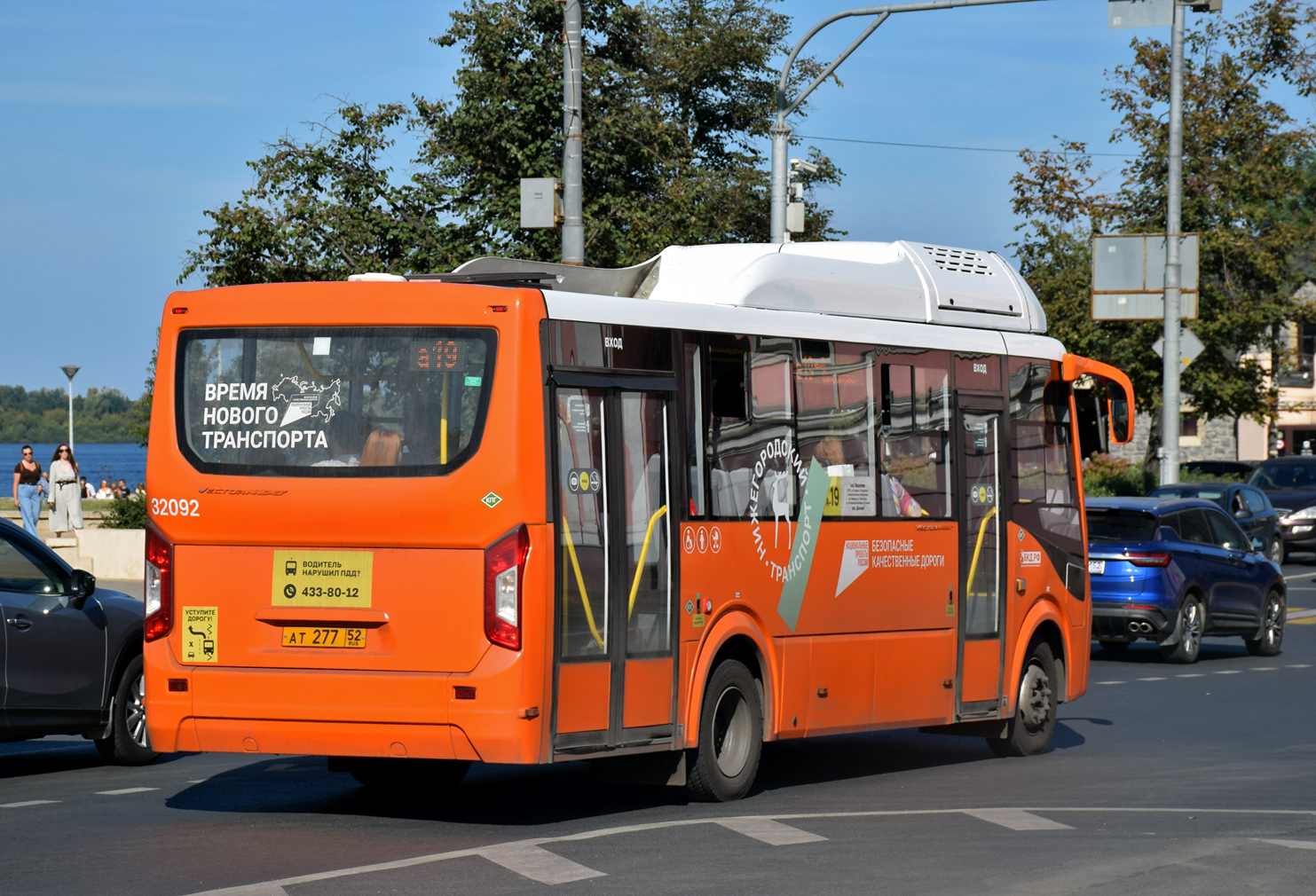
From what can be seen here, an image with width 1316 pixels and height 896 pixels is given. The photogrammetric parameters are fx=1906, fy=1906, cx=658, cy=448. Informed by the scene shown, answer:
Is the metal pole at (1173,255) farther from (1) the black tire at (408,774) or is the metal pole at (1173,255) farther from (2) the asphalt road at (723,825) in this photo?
(1) the black tire at (408,774)

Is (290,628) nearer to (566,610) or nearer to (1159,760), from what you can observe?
(566,610)

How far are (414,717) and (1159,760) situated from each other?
575cm

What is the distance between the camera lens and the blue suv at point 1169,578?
61.9 feet

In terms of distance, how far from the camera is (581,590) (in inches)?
352

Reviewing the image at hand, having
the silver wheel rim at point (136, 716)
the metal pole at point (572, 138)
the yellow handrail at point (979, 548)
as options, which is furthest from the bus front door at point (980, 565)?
the metal pole at point (572, 138)

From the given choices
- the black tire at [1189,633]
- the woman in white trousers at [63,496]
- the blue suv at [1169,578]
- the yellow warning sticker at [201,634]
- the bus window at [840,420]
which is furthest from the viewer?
the woman in white trousers at [63,496]

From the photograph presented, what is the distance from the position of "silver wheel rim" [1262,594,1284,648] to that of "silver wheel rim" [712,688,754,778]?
12043mm

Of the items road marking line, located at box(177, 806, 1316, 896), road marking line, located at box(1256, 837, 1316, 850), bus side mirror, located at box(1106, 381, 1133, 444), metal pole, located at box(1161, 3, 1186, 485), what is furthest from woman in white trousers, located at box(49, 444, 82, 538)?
road marking line, located at box(1256, 837, 1316, 850)

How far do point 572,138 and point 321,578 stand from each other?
346 inches

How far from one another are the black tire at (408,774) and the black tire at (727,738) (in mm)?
1576

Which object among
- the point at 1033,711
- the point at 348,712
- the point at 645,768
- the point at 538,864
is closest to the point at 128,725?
the point at 348,712

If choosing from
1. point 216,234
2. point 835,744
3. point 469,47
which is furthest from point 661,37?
point 835,744

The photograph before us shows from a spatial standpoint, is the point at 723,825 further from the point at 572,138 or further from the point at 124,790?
the point at 572,138

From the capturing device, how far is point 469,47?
102 feet
